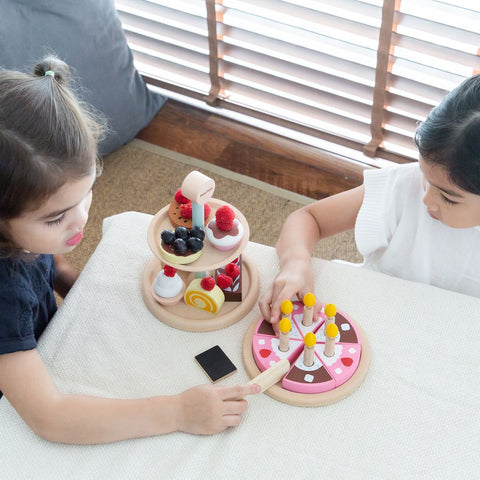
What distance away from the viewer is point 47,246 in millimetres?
881

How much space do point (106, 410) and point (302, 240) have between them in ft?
1.44

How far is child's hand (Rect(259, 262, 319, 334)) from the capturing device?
95 centimetres

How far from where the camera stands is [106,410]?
0.84 meters

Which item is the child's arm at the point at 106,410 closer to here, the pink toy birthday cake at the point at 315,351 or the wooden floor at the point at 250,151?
the pink toy birthday cake at the point at 315,351

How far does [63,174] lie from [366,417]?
1.64 ft

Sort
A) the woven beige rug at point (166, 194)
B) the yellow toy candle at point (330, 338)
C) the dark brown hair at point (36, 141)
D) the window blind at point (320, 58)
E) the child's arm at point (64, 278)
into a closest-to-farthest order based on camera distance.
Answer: the dark brown hair at point (36, 141)
the yellow toy candle at point (330, 338)
the child's arm at point (64, 278)
the window blind at point (320, 58)
the woven beige rug at point (166, 194)

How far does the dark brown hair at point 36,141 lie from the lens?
776mm

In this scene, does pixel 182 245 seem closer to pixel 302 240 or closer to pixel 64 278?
pixel 302 240

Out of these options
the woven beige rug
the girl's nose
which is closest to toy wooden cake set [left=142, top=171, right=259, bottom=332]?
the girl's nose

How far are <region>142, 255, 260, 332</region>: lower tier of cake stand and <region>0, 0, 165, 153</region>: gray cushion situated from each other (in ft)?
2.95

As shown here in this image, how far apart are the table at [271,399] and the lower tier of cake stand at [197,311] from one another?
0.01 metres

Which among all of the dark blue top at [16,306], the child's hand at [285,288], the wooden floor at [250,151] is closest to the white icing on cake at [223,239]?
the child's hand at [285,288]

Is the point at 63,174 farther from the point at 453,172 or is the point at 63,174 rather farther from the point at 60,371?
the point at 453,172

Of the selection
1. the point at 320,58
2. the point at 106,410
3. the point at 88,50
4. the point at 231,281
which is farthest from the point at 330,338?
the point at 88,50
